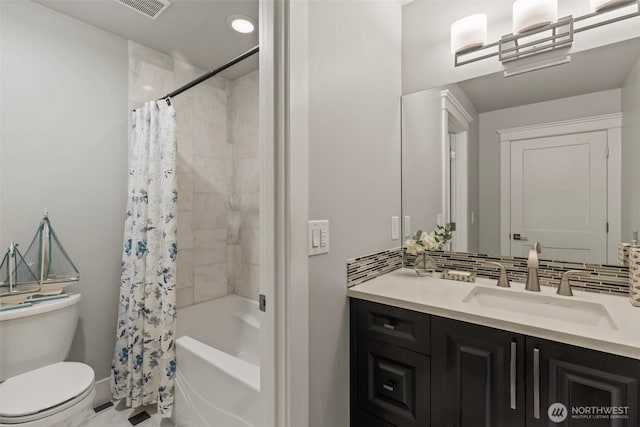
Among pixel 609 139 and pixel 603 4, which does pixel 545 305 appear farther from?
pixel 603 4

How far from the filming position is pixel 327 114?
112cm

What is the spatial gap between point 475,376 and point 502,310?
25cm

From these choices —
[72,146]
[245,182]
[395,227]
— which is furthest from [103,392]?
[395,227]

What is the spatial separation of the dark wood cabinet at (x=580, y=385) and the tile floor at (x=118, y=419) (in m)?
1.90

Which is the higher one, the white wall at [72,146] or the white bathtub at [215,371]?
the white wall at [72,146]

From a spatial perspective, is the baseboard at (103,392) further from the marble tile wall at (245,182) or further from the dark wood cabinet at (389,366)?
the dark wood cabinet at (389,366)

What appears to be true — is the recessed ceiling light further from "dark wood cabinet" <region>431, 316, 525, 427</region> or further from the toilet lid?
the toilet lid

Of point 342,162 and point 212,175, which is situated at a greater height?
point 212,175

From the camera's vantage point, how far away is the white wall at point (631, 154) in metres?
1.10

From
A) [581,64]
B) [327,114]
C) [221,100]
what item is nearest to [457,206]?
[581,64]

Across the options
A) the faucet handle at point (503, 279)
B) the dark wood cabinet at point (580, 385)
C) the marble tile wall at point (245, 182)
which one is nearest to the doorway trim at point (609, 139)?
the faucet handle at point (503, 279)

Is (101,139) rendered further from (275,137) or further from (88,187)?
(275,137)

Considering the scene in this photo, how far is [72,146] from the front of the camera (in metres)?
1.80

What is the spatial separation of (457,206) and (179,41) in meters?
2.10
